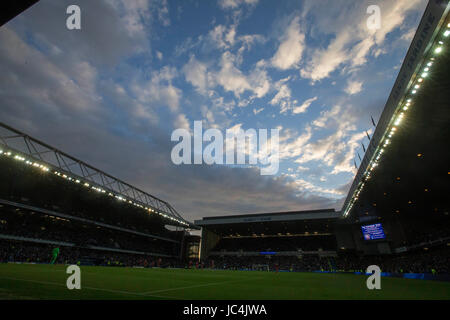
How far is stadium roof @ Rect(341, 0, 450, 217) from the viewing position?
10.1 m

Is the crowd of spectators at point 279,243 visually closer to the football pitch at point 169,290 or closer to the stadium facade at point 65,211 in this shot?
the stadium facade at point 65,211

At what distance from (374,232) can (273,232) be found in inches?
1210

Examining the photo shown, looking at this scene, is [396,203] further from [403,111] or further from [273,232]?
[273,232]

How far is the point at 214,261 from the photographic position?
6150 centimetres

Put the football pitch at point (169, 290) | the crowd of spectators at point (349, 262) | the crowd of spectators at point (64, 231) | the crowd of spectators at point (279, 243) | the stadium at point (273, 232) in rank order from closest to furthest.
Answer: the football pitch at point (169, 290), the stadium at point (273, 232), the crowd of spectators at point (349, 262), the crowd of spectators at point (64, 231), the crowd of spectators at point (279, 243)

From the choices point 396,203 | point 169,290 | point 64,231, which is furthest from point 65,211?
point 396,203

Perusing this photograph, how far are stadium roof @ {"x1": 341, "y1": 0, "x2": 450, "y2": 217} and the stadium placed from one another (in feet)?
0.24

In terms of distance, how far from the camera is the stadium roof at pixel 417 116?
33.0 ft

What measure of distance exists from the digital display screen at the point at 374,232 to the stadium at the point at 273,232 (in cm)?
19

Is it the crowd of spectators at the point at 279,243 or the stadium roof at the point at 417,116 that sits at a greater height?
the stadium roof at the point at 417,116

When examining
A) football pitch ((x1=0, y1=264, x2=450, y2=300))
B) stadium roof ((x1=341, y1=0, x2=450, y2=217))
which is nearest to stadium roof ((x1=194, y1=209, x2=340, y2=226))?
stadium roof ((x1=341, y1=0, x2=450, y2=217))

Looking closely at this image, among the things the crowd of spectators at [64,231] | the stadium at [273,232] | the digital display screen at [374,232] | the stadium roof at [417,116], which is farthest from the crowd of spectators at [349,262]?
the crowd of spectators at [64,231]
